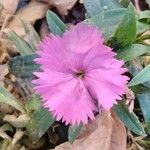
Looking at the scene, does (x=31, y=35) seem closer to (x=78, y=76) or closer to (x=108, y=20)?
(x=108, y=20)

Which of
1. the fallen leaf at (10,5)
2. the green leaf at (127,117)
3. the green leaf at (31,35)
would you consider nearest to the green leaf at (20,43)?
the green leaf at (31,35)

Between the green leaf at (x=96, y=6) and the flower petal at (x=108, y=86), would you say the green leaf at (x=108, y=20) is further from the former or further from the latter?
the flower petal at (x=108, y=86)

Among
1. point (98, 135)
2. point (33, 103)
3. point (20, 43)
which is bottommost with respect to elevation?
point (98, 135)

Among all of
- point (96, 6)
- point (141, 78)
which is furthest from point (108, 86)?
point (96, 6)

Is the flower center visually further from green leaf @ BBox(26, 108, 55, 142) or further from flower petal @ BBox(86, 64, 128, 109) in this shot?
green leaf @ BBox(26, 108, 55, 142)

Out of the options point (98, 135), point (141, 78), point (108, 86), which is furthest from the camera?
point (98, 135)

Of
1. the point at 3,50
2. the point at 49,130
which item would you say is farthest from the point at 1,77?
the point at 49,130

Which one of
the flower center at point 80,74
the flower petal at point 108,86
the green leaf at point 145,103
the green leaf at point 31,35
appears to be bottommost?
the green leaf at point 145,103
